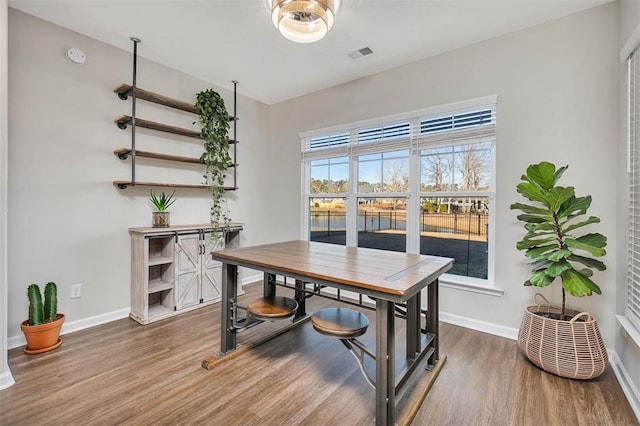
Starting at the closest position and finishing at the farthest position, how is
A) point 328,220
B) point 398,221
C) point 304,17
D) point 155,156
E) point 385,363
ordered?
point 385,363 < point 304,17 < point 155,156 < point 398,221 < point 328,220

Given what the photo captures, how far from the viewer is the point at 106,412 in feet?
5.62

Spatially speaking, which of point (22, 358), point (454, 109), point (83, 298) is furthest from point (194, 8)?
point (22, 358)

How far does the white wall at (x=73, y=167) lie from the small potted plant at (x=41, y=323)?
10.6 inches

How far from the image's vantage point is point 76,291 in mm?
2801

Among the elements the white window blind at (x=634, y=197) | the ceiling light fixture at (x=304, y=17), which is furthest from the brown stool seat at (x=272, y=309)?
the white window blind at (x=634, y=197)

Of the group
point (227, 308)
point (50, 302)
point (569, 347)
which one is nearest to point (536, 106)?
point (569, 347)

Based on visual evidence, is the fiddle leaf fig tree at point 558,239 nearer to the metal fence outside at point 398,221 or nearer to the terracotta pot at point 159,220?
the metal fence outside at point 398,221

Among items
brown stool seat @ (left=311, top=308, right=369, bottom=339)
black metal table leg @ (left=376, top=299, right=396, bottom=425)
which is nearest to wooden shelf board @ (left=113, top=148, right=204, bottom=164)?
brown stool seat @ (left=311, top=308, right=369, bottom=339)

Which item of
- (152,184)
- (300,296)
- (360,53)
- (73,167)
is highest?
(360,53)

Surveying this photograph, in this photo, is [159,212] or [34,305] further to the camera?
[159,212]

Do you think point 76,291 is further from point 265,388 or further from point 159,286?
point 265,388

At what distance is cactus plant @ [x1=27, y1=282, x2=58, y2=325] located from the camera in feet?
7.60

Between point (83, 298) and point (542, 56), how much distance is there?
4.71 metres

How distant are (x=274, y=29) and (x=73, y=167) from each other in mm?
2246
